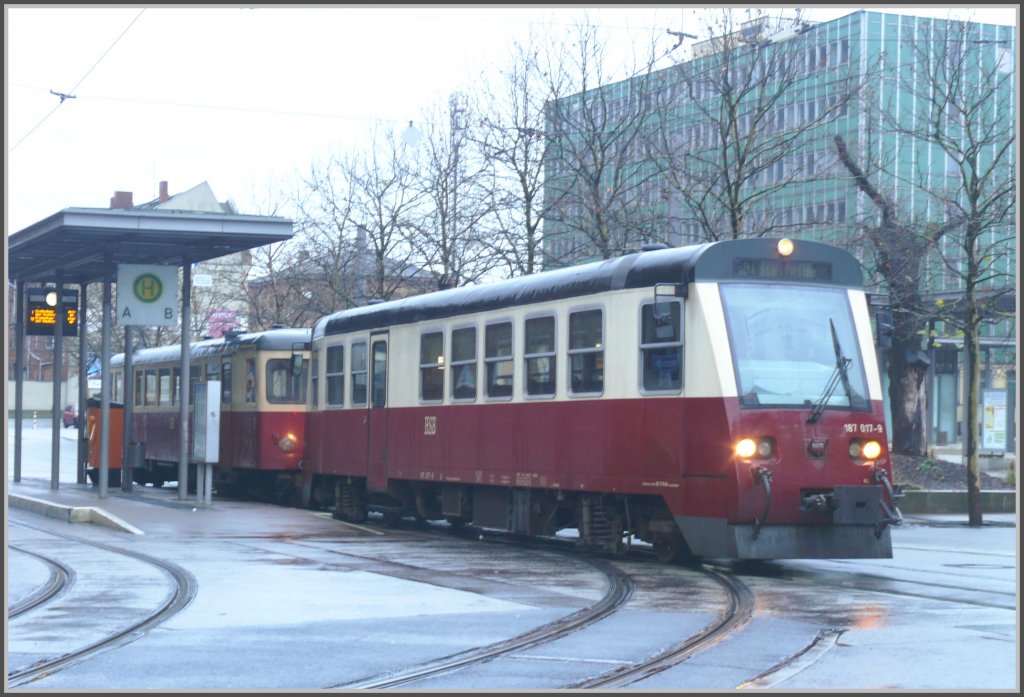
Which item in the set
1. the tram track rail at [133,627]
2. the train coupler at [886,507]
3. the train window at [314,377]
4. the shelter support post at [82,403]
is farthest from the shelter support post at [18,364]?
the train coupler at [886,507]

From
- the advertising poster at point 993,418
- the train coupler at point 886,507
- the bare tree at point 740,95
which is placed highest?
the bare tree at point 740,95

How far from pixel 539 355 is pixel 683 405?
2.93 meters

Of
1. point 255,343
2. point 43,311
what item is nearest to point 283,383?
point 255,343

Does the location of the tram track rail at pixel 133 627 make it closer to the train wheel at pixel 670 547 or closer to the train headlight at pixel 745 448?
the train wheel at pixel 670 547

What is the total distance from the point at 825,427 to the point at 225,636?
6580 mm

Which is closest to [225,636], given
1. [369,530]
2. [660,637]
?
[660,637]

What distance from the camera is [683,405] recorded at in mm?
15164

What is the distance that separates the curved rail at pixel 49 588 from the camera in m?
12.3

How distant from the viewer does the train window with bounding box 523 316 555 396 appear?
57.5 feet

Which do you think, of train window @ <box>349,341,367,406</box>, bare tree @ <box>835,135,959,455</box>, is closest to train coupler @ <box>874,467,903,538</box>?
bare tree @ <box>835,135,959,455</box>

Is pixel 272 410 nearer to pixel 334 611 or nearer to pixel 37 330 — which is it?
pixel 37 330

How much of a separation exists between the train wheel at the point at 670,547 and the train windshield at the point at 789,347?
1.82 m

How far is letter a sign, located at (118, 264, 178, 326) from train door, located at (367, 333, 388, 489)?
4.98 m

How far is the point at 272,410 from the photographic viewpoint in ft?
94.3
